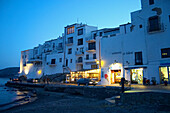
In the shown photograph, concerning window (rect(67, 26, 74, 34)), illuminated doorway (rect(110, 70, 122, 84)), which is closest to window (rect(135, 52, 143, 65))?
illuminated doorway (rect(110, 70, 122, 84))

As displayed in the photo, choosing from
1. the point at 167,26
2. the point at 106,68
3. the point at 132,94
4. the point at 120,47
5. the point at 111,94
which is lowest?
the point at 111,94

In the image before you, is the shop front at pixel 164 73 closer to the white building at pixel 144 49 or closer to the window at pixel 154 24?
the white building at pixel 144 49

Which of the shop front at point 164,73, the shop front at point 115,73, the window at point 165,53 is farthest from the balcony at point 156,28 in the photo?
the shop front at point 115,73

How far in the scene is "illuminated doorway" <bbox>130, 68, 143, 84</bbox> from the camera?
2298cm

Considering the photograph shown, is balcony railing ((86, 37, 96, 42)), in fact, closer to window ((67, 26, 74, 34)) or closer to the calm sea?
window ((67, 26, 74, 34))

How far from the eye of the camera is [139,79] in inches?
910

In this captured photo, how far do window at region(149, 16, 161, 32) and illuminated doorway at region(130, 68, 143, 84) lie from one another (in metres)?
6.78

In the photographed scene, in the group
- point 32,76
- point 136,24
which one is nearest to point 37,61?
point 32,76

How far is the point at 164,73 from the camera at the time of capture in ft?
68.7

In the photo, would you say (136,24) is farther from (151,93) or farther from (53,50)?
(53,50)

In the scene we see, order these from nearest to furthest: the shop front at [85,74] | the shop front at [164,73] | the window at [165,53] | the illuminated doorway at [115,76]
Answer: the shop front at [164,73], the window at [165,53], the illuminated doorway at [115,76], the shop front at [85,74]

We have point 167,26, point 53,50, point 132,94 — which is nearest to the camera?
point 132,94

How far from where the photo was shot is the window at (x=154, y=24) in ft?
72.7

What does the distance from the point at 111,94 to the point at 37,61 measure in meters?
42.7
